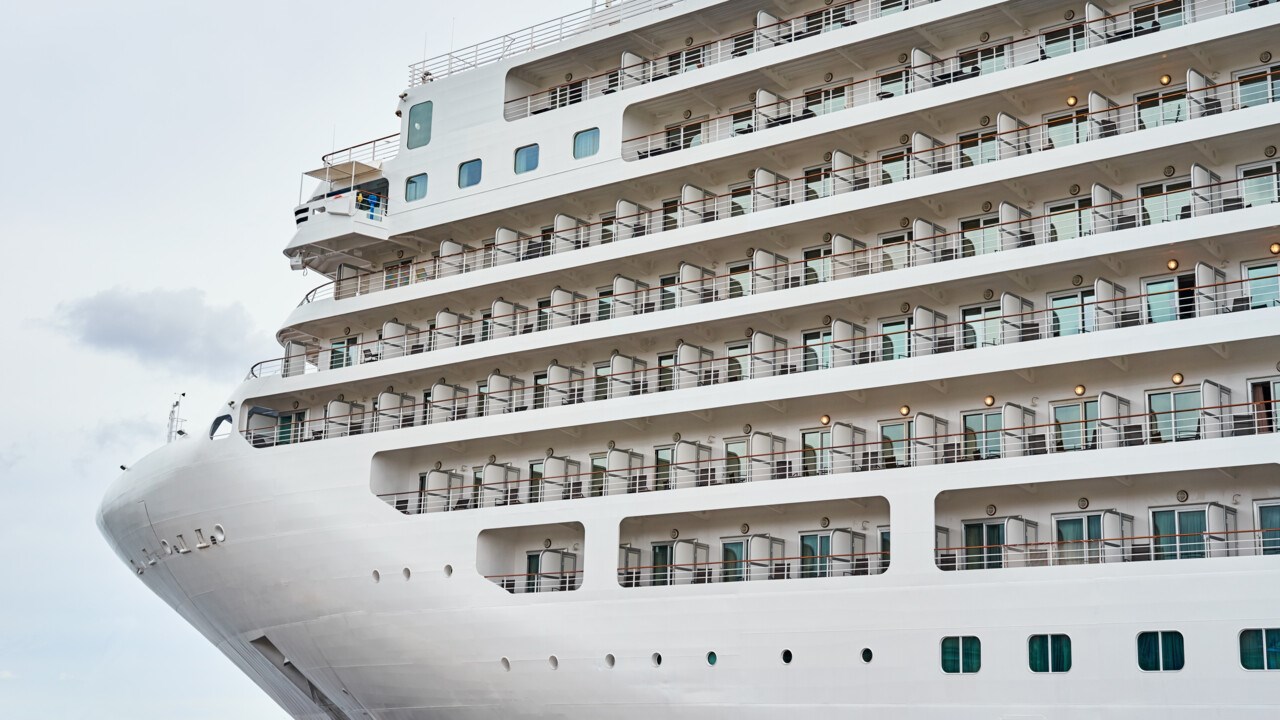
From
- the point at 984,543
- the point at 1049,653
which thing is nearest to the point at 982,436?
the point at 984,543

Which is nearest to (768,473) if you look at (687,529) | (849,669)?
(687,529)

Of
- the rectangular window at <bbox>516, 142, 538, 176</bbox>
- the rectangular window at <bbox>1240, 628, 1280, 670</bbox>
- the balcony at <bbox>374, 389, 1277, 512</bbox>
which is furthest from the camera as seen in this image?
the rectangular window at <bbox>516, 142, 538, 176</bbox>

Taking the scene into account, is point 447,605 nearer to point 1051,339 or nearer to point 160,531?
point 160,531

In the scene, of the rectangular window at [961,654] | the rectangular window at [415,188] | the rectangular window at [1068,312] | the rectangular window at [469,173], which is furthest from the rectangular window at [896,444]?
the rectangular window at [415,188]

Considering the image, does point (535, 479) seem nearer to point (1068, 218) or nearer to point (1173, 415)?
point (1068, 218)

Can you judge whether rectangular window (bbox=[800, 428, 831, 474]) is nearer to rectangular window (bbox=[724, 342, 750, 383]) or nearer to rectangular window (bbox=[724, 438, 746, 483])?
rectangular window (bbox=[724, 438, 746, 483])

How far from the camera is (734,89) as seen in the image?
83.0 ft

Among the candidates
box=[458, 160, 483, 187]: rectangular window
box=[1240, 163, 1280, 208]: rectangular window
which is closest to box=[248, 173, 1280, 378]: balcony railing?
box=[1240, 163, 1280, 208]: rectangular window

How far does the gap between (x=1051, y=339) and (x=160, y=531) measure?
17.9 meters

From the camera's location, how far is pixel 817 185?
78.9 feet

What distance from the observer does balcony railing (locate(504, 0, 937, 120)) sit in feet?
80.2

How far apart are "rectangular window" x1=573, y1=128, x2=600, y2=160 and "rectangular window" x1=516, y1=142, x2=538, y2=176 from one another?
94 cm

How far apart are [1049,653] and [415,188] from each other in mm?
16252

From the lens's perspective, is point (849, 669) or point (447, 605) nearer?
point (849, 669)
